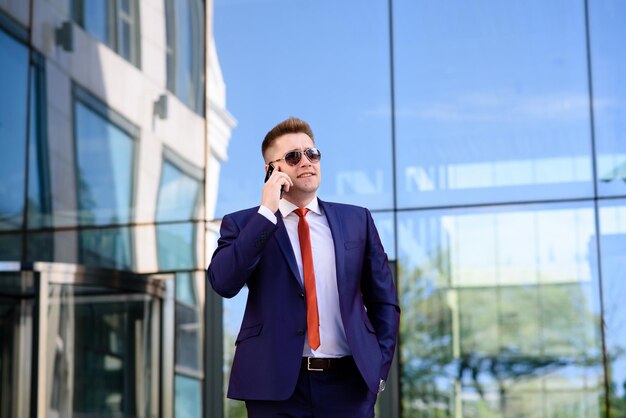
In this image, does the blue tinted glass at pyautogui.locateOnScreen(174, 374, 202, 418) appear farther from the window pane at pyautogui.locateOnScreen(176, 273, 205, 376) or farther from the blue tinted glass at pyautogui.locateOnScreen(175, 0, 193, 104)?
the blue tinted glass at pyautogui.locateOnScreen(175, 0, 193, 104)

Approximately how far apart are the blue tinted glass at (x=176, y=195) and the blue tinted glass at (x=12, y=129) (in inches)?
50.6

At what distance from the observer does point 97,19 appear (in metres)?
10.3

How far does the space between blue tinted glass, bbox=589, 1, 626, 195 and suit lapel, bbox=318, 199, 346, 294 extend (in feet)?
20.0

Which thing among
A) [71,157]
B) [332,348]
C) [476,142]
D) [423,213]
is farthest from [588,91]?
[332,348]

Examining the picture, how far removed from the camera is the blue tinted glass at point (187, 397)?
33.1ft

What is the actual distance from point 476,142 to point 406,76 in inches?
36.4

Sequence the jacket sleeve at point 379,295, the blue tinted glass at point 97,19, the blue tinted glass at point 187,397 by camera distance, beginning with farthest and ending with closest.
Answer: the blue tinted glass at point 97,19 < the blue tinted glass at point 187,397 < the jacket sleeve at point 379,295

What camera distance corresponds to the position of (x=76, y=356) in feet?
31.2

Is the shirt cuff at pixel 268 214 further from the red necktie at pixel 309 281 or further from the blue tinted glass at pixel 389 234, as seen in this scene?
the blue tinted glass at pixel 389 234

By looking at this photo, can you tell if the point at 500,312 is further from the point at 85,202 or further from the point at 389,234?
the point at 85,202

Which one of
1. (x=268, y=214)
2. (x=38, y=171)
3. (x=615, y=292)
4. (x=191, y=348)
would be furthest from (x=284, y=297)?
(x=38, y=171)

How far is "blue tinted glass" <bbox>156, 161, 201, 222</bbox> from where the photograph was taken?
404 inches

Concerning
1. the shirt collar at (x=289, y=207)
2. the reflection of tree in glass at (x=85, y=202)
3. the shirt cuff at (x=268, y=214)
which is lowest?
the shirt cuff at (x=268, y=214)

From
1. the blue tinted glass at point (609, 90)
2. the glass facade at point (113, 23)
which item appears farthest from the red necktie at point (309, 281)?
the glass facade at point (113, 23)
